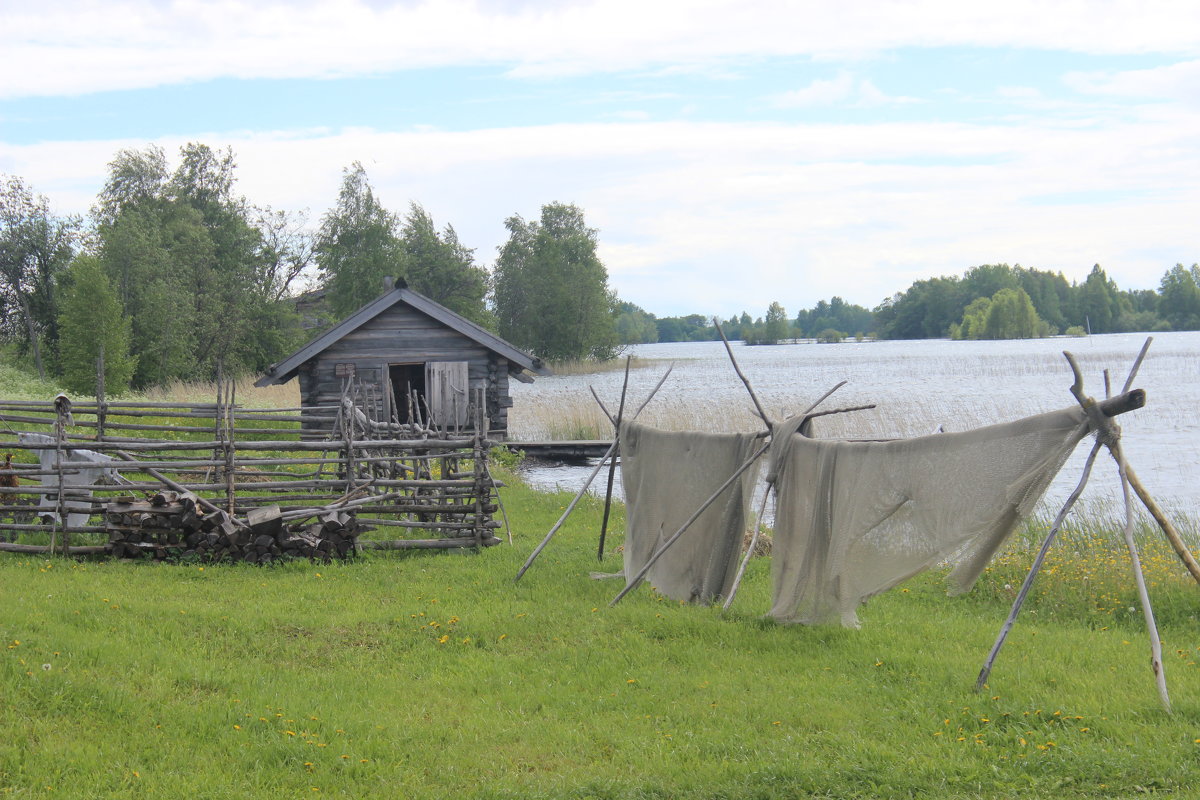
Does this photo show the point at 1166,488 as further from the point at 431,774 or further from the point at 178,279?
the point at 178,279

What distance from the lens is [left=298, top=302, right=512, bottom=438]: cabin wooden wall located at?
67.4 ft

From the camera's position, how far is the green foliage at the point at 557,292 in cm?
7325

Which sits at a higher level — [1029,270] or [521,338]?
[1029,270]

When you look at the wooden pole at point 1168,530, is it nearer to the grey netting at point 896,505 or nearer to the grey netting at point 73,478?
the grey netting at point 896,505

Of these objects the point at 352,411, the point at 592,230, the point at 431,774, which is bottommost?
the point at 431,774

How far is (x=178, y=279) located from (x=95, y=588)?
120ft

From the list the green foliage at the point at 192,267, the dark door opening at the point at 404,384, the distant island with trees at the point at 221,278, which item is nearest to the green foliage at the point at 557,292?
the distant island with trees at the point at 221,278

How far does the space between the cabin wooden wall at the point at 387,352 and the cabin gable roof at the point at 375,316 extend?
0.20m

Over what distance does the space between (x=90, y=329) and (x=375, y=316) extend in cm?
1609

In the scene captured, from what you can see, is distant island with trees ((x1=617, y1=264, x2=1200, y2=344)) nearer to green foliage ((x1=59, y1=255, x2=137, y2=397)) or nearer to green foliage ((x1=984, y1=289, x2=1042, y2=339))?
green foliage ((x1=984, y1=289, x2=1042, y2=339))

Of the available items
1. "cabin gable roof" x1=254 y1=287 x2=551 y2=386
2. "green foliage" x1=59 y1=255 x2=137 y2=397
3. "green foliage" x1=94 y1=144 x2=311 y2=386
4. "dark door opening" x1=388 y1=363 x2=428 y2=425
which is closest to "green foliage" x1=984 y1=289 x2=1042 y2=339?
"green foliage" x1=94 y1=144 x2=311 y2=386

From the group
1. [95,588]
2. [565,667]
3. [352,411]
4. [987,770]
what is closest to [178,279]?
[352,411]

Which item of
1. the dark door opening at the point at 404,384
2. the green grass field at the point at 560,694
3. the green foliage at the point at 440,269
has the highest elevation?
the green foliage at the point at 440,269

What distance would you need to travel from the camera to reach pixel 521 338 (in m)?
75.3
